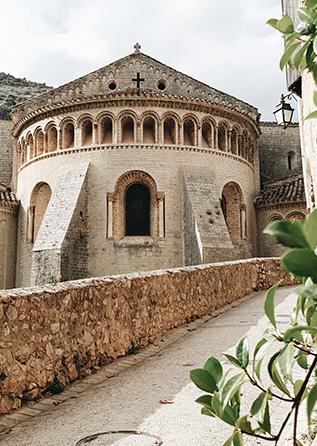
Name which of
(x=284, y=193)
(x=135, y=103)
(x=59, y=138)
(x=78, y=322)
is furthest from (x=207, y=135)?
(x=78, y=322)

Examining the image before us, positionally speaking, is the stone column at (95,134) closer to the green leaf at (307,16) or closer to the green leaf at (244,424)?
the green leaf at (307,16)

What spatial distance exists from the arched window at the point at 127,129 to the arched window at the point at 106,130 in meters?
0.56

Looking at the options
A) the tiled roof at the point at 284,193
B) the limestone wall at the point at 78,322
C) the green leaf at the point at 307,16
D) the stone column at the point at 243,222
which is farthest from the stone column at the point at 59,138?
the green leaf at the point at 307,16

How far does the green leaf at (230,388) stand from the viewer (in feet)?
3.37

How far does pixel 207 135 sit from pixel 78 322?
16069 mm

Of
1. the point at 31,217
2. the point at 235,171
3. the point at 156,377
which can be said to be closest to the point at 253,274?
the point at 235,171

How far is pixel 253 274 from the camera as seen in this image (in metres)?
14.8

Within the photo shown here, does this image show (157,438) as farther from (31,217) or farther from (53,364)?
(31,217)

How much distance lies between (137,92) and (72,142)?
3.59 metres

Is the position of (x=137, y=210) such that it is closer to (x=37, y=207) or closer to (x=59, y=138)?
(x=59, y=138)

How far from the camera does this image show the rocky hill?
130 ft

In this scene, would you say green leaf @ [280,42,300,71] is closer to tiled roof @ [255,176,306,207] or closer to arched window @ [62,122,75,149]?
arched window @ [62,122,75,149]

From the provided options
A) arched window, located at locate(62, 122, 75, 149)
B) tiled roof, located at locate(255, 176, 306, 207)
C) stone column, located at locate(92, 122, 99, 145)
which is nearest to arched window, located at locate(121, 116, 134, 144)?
stone column, located at locate(92, 122, 99, 145)

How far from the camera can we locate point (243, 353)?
1.19m
